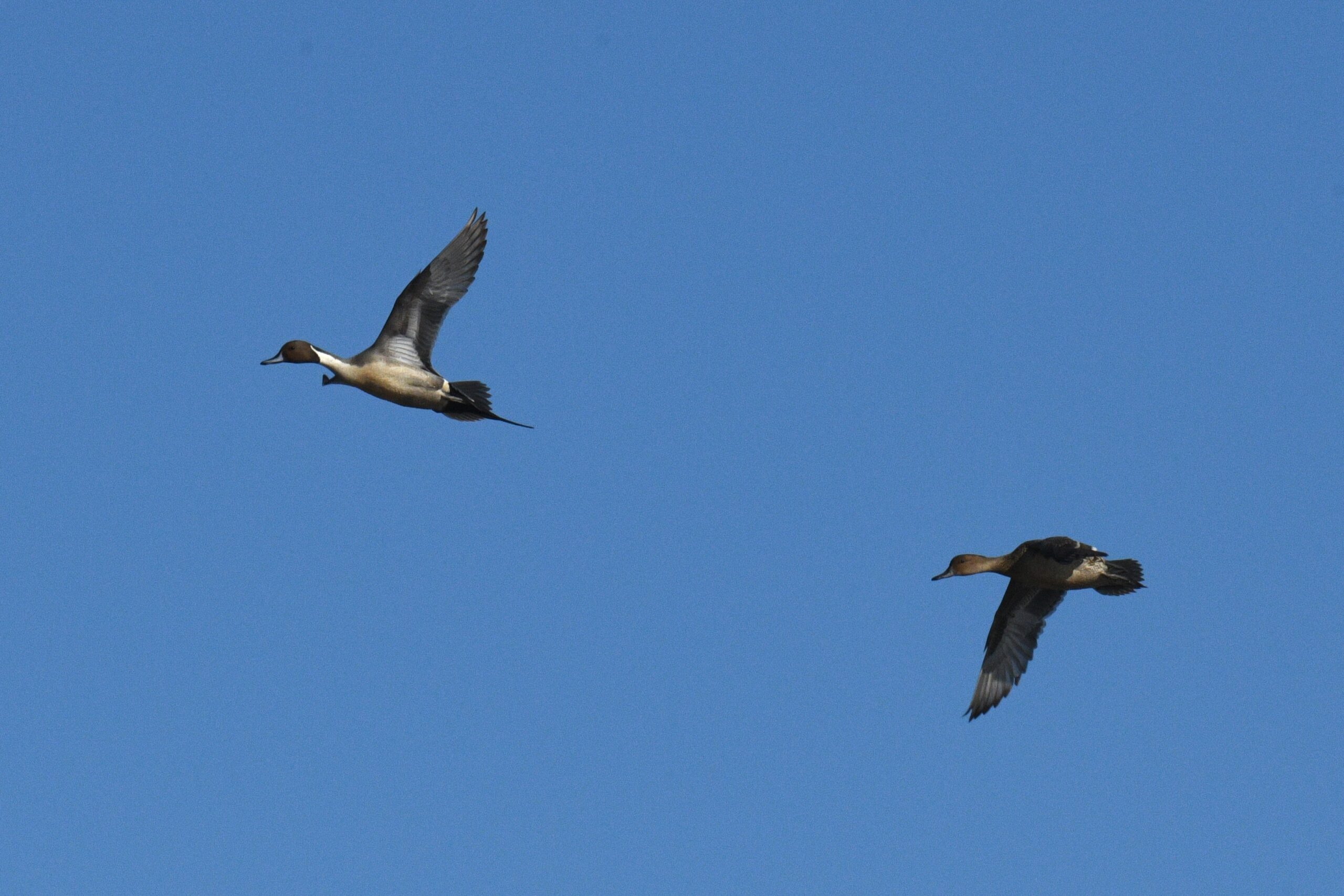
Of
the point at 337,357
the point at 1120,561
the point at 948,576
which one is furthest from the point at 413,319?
the point at 1120,561

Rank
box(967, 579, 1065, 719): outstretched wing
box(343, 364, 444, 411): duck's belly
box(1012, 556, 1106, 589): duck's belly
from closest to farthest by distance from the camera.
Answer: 1. box(343, 364, 444, 411): duck's belly
2. box(1012, 556, 1106, 589): duck's belly
3. box(967, 579, 1065, 719): outstretched wing

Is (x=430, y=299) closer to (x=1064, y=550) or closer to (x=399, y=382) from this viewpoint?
(x=399, y=382)

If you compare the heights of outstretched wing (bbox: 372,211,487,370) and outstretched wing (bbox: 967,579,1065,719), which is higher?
outstretched wing (bbox: 372,211,487,370)

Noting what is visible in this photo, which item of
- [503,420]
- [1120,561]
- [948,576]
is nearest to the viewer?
[503,420]

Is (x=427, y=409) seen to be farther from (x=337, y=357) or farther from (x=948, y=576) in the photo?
(x=948, y=576)

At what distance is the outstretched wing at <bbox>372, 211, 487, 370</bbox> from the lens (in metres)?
19.4

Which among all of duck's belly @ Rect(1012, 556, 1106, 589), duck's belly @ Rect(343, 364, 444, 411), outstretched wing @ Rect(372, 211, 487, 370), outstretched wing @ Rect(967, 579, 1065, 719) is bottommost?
outstretched wing @ Rect(967, 579, 1065, 719)

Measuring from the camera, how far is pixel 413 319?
19609 mm

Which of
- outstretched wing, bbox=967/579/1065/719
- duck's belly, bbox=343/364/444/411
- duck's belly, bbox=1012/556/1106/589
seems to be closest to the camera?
duck's belly, bbox=343/364/444/411

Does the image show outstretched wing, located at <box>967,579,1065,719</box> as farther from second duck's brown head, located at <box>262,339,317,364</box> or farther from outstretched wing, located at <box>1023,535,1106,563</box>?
second duck's brown head, located at <box>262,339,317,364</box>

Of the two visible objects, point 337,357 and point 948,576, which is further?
point 948,576

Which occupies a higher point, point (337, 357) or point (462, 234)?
point (462, 234)

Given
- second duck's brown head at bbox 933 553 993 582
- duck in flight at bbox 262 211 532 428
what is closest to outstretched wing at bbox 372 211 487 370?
duck in flight at bbox 262 211 532 428

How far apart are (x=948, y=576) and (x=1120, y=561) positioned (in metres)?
2.29
